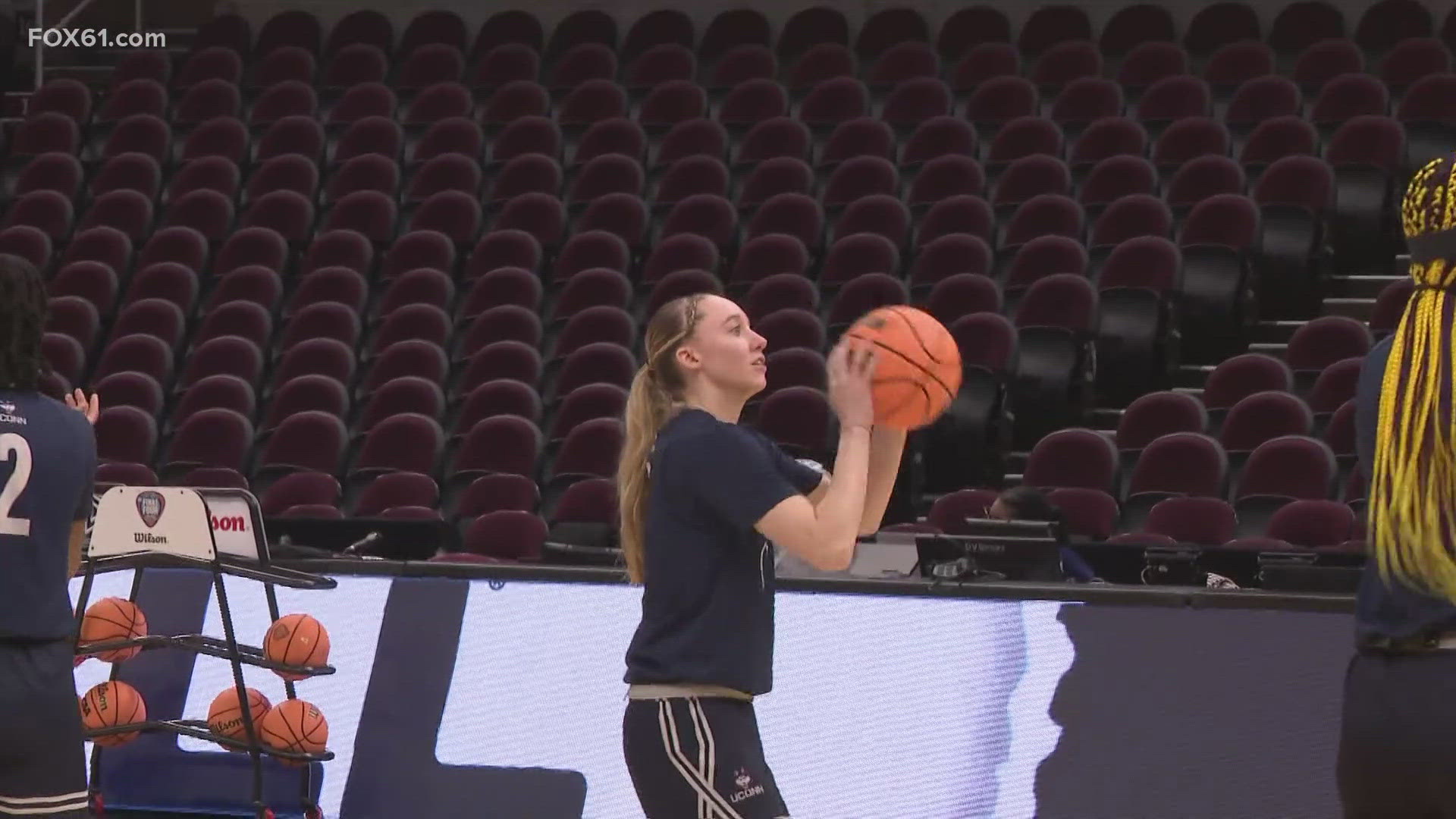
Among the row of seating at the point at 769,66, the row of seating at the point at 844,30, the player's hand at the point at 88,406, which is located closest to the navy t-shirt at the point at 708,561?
the player's hand at the point at 88,406

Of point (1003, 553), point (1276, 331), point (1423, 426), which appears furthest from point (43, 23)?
point (1423, 426)

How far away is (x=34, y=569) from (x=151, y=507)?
8.55 feet

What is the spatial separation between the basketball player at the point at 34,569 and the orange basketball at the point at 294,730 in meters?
2.24

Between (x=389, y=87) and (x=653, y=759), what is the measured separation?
12340 mm

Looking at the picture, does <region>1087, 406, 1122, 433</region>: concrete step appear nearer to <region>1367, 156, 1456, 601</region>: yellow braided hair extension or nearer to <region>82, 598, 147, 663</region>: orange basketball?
<region>82, 598, 147, 663</region>: orange basketball

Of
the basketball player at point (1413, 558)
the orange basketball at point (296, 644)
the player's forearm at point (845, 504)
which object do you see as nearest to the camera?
the basketball player at point (1413, 558)

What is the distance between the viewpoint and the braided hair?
3.38 meters

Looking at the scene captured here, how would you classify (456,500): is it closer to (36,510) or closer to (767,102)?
(767,102)

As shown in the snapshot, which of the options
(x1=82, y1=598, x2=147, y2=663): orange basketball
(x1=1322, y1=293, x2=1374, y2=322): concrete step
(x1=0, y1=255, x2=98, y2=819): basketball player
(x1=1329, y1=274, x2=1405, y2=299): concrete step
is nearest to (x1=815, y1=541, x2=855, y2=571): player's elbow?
(x1=0, y1=255, x2=98, y2=819): basketball player

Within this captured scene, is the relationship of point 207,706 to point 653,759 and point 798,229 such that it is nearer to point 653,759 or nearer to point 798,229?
point 653,759

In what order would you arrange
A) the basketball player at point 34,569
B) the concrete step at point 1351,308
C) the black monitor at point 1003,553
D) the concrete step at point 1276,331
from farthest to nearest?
the concrete step at point 1276,331 < the concrete step at point 1351,308 < the black monitor at point 1003,553 < the basketball player at point 34,569

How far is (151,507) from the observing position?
6.00 metres

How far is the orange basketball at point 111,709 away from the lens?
19.1 ft

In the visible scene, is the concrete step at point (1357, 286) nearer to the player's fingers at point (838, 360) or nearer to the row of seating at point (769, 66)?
the row of seating at point (769, 66)
